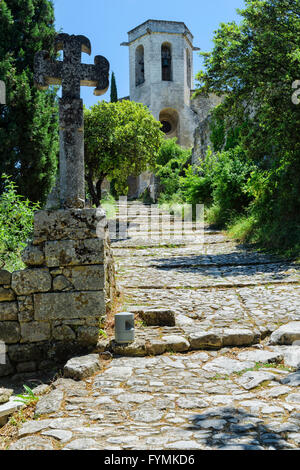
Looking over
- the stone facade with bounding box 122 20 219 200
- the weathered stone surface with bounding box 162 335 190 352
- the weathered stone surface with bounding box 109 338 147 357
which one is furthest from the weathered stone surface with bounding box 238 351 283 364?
the stone facade with bounding box 122 20 219 200

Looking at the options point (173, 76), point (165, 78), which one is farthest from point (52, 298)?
point (165, 78)

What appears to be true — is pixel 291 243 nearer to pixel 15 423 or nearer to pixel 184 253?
pixel 184 253

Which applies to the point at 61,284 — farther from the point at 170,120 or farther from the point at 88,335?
the point at 170,120

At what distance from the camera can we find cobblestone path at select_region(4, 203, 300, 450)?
2.37 meters

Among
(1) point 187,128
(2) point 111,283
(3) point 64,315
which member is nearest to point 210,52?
(2) point 111,283

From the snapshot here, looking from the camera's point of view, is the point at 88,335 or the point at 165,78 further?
the point at 165,78

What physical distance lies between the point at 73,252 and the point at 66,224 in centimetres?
30

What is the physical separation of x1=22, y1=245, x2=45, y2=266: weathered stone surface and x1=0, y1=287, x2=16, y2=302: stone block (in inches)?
12.7

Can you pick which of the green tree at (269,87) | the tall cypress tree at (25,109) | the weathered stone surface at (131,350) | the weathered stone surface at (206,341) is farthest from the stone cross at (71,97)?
the tall cypress tree at (25,109)

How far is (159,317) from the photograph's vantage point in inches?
178

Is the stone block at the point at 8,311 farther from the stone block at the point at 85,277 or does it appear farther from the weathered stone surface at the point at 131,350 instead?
the weathered stone surface at the point at 131,350

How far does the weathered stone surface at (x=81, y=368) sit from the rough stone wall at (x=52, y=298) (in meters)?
0.38

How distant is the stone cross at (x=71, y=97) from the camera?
4523 mm

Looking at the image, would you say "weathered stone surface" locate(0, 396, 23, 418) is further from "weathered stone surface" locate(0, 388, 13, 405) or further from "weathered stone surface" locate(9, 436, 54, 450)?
"weathered stone surface" locate(9, 436, 54, 450)
